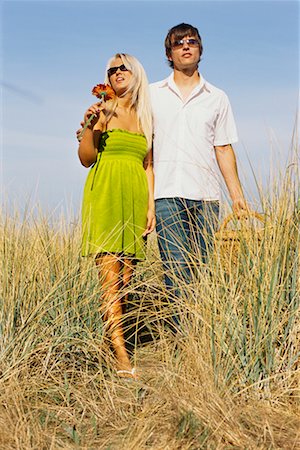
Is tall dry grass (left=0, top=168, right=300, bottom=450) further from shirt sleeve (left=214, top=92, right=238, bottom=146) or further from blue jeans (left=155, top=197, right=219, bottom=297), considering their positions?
shirt sleeve (left=214, top=92, right=238, bottom=146)

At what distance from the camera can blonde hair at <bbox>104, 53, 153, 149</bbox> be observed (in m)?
3.65

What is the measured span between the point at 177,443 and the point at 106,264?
1273 millimetres

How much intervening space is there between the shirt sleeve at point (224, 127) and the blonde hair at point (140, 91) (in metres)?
0.42

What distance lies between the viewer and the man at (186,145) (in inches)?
147

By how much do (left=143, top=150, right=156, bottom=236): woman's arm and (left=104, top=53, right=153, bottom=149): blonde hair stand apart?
153 millimetres

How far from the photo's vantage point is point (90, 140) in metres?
3.57

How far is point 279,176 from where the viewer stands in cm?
324

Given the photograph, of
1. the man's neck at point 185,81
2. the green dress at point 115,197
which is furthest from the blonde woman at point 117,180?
the man's neck at point 185,81

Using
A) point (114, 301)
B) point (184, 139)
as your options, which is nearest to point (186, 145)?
point (184, 139)

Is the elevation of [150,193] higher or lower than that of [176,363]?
higher

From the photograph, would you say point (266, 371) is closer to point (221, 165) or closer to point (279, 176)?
point (279, 176)

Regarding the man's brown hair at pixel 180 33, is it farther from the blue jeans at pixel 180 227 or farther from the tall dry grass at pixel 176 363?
the tall dry grass at pixel 176 363

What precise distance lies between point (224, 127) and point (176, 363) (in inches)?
60.1

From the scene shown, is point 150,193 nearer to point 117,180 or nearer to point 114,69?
point 117,180
